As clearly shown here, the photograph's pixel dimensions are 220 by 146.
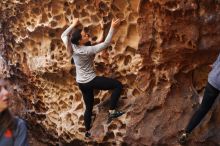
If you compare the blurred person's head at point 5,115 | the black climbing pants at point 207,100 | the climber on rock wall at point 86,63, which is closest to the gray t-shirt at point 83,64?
the climber on rock wall at point 86,63

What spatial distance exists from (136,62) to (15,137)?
278 centimetres

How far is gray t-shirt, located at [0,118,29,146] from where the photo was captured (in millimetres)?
2438

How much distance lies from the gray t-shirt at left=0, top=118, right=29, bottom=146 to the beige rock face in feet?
8.42

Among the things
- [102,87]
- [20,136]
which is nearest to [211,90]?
[102,87]

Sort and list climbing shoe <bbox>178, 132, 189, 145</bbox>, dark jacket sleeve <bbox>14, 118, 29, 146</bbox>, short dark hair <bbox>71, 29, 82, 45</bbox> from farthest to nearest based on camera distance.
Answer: short dark hair <bbox>71, 29, 82, 45</bbox>, climbing shoe <bbox>178, 132, 189, 145</bbox>, dark jacket sleeve <bbox>14, 118, 29, 146</bbox>

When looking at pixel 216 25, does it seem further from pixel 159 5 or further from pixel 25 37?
pixel 25 37

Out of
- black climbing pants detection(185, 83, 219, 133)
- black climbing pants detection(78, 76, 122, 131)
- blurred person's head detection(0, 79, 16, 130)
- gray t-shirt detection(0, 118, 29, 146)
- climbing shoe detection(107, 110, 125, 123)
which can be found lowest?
climbing shoe detection(107, 110, 125, 123)

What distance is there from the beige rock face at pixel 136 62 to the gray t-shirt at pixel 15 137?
2566 millimetres

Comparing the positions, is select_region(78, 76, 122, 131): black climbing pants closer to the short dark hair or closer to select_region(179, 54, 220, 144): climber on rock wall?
the short dark hair

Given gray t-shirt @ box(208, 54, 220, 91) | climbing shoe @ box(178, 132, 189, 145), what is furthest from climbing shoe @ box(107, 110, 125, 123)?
gray t-shirt @ box(208, 54, 220, 91)

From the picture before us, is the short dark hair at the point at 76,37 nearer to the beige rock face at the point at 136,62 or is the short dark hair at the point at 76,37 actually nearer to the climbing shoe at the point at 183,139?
the beige rock face at the point at 136,62

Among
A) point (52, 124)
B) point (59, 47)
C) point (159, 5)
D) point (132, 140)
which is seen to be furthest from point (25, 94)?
point (159, 5)

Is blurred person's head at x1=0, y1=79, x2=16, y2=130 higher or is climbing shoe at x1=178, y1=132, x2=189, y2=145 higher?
blurred person's head at x1=0, y1=79, x2=16, y2=130

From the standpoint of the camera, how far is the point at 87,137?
18.9 ft
